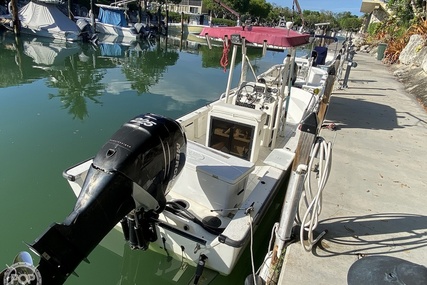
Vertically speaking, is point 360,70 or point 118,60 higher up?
point 360,70

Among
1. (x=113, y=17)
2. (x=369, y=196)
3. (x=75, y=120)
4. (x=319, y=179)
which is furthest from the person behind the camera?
(x=113, y=17)

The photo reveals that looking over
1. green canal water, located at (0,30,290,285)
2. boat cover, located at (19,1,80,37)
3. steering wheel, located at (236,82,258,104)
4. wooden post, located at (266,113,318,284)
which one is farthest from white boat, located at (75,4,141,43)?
wooden post, located at (266,113,318,284)

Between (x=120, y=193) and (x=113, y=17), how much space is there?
1222 inches

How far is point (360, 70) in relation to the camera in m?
12.7

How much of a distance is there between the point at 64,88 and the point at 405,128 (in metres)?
10.4

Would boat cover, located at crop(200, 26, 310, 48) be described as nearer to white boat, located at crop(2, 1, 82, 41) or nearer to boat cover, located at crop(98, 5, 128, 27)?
white boat, located at crop(2, 1, 82, 41)

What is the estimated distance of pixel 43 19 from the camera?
22469 millimetres

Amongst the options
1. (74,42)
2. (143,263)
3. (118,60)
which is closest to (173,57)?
(118,60)

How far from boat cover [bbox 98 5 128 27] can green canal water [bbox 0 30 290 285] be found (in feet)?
37.3

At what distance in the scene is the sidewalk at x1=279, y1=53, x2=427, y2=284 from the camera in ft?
7.99

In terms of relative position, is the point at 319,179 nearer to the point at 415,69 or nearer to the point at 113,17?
the point at 415,69

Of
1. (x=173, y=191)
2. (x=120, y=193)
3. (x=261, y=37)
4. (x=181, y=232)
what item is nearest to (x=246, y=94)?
(x=261, y=37)

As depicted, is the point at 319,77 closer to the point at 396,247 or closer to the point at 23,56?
the point at 396,247

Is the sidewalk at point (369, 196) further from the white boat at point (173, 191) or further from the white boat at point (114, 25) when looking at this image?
the white boat at point (114, 25)
